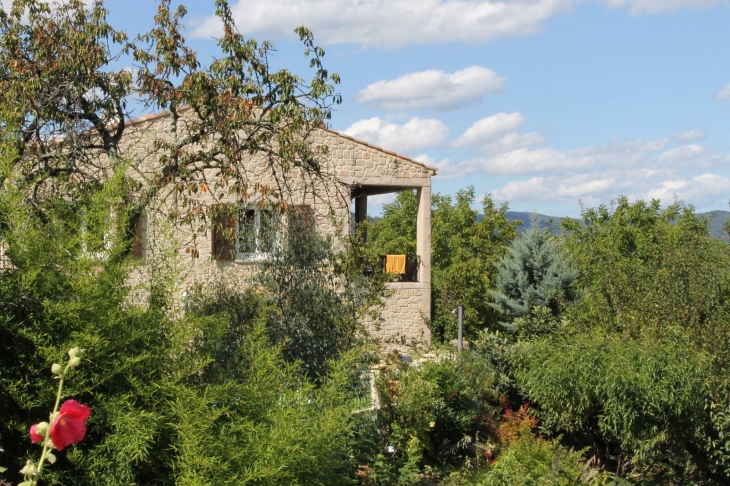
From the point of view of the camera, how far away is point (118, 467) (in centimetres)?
483

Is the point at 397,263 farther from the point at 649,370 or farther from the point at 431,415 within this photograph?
the point at 649,370

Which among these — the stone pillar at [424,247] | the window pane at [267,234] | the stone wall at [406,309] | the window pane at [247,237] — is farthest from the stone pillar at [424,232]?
the window pane at [267,234]

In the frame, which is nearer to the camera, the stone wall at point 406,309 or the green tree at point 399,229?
the stone wall at point 406,309

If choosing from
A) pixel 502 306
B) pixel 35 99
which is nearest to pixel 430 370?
pixel 35 99

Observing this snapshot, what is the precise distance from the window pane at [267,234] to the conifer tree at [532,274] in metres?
8.23

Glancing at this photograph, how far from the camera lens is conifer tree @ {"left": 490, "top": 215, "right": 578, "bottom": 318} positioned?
15281 mm

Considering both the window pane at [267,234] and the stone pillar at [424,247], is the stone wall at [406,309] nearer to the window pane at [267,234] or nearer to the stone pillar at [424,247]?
the stone pillar at [424,247]

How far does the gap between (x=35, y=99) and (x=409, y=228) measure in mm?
20519

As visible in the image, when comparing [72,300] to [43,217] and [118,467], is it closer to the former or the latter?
[118,467]

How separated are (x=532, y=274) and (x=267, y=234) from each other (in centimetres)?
895

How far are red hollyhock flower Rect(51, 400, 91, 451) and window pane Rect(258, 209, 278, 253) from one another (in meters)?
6.09

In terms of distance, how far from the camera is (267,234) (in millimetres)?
8250

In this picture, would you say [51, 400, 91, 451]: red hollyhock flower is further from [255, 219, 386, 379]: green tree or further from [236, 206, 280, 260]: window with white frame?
[236, 206, 280, 260]: window with white frame

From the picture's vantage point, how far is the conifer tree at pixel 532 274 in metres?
15.3
